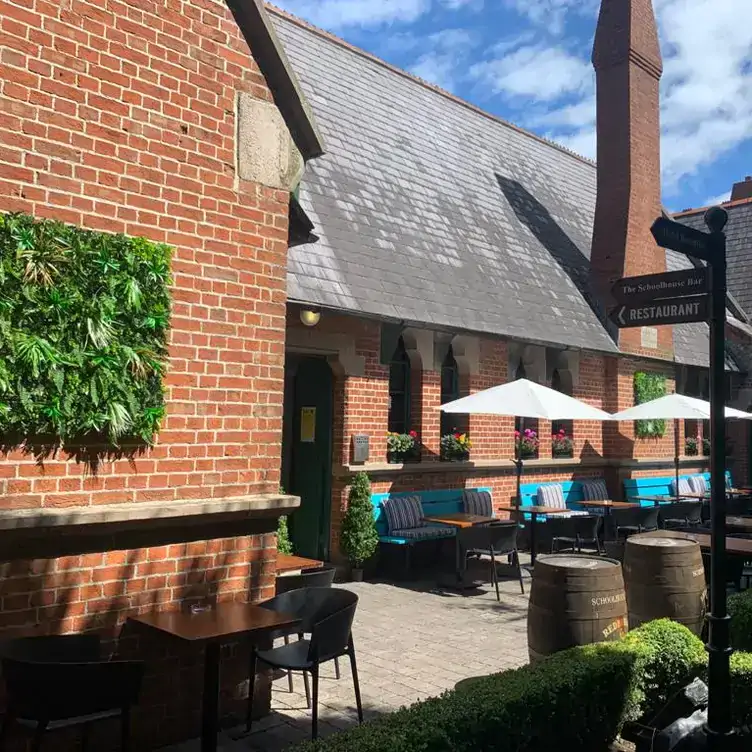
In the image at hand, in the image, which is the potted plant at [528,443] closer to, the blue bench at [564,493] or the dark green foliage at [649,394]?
the blue bench at [564,493]

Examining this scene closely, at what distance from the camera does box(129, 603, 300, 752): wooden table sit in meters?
4.11

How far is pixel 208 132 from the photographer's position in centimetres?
501

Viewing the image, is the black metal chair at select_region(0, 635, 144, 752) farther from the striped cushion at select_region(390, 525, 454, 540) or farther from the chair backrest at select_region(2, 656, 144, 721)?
the striped cushion at select_region(390, 525, 454, 540)

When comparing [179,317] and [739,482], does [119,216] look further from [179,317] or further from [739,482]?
[739,482]

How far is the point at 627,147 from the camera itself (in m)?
15.6

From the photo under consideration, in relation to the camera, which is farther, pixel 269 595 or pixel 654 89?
pixel 654 89

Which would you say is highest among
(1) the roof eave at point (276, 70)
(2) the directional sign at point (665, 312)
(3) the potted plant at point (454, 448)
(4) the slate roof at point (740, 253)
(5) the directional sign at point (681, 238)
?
(4) the slate roof at point (740, 253)

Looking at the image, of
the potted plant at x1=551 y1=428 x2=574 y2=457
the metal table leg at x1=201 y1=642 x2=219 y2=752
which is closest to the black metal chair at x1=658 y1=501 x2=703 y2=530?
the potted plant at x1=551 y1=428 x2=574 y2=457

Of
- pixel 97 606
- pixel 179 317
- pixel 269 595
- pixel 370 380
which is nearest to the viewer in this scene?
pixel 97 606

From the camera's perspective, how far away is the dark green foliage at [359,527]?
9.64 meters

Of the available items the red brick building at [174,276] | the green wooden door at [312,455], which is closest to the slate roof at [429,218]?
the green wooden door at [312,455]

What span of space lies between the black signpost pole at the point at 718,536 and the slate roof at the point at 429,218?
5.38 meters

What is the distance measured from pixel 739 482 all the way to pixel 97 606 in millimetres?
17633

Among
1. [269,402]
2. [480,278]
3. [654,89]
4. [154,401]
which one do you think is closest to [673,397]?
[480,278]
